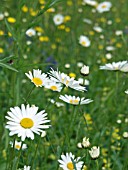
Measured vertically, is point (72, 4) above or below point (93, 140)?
above

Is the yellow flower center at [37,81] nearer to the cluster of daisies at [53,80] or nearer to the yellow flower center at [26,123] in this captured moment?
the cluster of daisies at [53,80]

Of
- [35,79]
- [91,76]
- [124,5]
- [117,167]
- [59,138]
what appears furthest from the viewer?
[124,5]

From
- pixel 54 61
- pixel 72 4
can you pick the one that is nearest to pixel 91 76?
pixel 54 61

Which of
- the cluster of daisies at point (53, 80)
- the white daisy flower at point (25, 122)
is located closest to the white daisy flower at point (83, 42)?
the cluster of daisies at point (53, 80)

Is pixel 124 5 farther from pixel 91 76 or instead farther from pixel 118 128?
pixel 118 128

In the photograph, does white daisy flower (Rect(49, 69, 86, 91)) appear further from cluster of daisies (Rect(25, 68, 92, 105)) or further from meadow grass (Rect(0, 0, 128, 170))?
meadow grass (Rect(0, 0, 128, 170))
